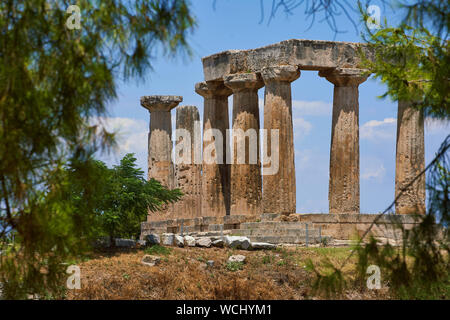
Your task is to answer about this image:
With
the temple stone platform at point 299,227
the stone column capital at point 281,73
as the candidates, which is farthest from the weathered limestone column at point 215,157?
the stone column capital at point 281,73

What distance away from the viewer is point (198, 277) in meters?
17.8

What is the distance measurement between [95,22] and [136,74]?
29.9 inches

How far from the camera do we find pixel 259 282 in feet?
57.9

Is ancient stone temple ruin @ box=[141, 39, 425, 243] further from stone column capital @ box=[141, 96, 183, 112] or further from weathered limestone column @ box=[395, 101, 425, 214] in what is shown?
stone column capital @ box=[141, 96, 183, 112]

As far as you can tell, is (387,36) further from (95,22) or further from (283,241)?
(95,22)

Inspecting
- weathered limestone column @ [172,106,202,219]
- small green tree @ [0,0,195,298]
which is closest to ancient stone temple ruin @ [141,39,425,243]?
weathered limestone column @ [172,106,202,219]

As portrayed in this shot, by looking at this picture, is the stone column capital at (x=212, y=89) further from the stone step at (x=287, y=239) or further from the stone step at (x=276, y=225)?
the stone step at (x=287, y=239)

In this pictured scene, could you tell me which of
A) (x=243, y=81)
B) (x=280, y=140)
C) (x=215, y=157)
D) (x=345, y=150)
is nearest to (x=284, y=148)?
(x=280, y=140)

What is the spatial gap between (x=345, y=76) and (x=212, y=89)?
16.4ft

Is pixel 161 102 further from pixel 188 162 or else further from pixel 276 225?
pixel 276 225

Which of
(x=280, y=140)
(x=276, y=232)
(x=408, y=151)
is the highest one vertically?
(x=280, y=140)

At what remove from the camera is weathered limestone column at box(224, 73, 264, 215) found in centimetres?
2545

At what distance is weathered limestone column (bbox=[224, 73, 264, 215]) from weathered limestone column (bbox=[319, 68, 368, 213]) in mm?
2438

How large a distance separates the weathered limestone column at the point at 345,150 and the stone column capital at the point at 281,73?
1252 millimetres
